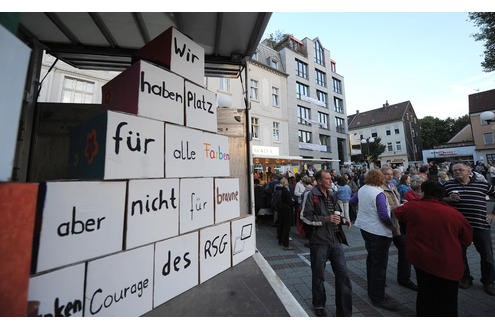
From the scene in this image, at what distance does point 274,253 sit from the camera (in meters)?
5.41

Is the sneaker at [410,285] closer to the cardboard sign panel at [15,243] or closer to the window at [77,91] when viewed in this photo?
the cardboard sign panel at [15,243]

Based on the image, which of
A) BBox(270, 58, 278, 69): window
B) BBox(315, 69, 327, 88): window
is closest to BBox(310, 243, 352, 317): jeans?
BBox(270, 58, 278, 69): window

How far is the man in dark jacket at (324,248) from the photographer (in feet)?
9.34

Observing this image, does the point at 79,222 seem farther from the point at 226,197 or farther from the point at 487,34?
the point at 487,34

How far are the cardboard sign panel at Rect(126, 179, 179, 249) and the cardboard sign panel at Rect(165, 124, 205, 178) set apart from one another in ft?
0.36

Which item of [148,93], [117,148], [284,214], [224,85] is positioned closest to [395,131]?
[224,85]

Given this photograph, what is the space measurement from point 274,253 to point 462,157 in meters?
41.0

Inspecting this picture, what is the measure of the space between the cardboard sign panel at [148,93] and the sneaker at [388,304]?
3497 mm

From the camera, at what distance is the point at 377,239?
3213mm

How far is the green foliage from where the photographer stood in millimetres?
49562

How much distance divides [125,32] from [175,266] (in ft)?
7.93

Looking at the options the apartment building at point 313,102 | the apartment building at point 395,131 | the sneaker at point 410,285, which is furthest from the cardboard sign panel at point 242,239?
the apartment building at point 395,131

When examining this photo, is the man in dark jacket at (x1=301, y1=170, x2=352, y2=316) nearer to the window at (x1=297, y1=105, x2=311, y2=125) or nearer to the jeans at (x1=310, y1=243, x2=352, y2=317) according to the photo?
the jeans at (x1=310, y1=243, x2=352, y2=317)

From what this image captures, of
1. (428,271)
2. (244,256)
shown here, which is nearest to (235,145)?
(244,256)
